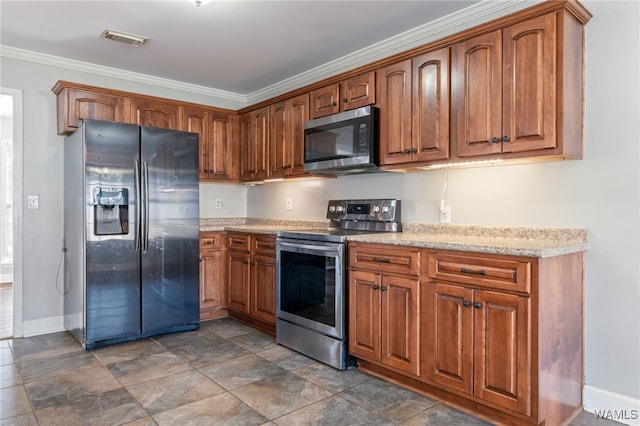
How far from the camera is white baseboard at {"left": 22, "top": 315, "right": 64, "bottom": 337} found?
11.8ft

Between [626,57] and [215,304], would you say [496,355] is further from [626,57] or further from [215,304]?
[215,304]

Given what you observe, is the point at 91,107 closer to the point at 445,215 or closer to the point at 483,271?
the point at 445,215

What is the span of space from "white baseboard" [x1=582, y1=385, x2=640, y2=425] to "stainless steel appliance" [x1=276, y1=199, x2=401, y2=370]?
1409 millimetres

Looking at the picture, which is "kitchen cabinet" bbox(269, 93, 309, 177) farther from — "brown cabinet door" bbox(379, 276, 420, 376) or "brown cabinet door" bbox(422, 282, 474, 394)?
"brown cabinet door" bbox(422, 282, 474, 394)

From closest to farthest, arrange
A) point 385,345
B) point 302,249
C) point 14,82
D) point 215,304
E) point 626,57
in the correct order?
point 626,57
point 385,345
point 302,249
point 14,82
point 215,304

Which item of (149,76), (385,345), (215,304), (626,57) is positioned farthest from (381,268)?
(149,76)

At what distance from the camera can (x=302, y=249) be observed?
122 inches

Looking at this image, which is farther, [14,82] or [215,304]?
[215,304]

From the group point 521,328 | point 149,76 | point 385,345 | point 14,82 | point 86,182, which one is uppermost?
point 149,76

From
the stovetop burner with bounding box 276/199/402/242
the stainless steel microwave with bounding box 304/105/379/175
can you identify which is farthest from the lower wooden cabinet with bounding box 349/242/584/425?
the stainless steel microwave with bounding box 304/105/379/175

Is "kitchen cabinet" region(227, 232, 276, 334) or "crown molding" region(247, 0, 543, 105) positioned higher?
"crown molding" region(247, 0, 543, 105)

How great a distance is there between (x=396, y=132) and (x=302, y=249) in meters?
1.09

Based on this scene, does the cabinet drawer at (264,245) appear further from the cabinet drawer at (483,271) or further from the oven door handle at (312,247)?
the cabinet drawer at (483,271)

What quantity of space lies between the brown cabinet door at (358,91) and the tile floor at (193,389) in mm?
1944
